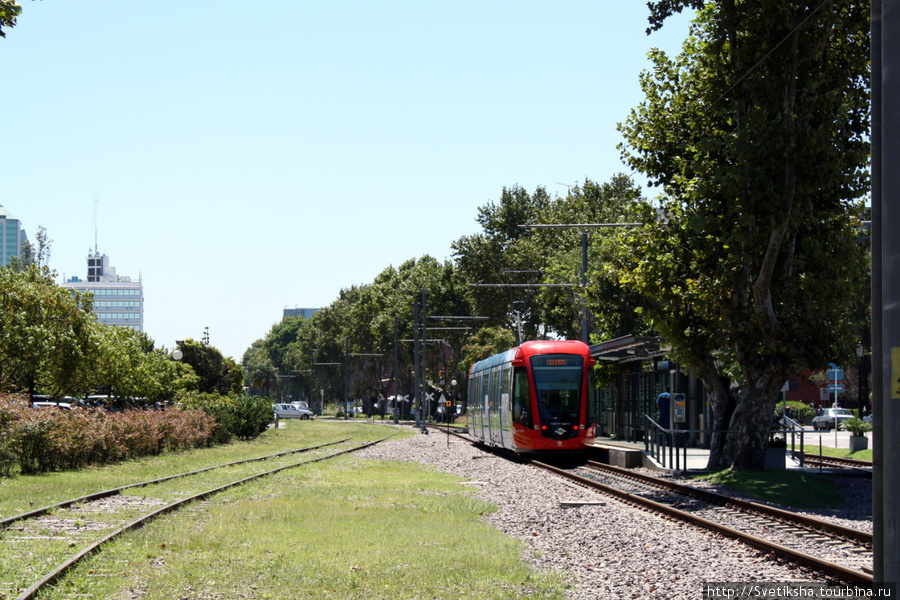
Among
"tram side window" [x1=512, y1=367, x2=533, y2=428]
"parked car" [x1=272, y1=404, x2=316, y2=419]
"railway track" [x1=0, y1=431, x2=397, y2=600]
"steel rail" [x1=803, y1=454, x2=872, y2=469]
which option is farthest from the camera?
"parked car" [x1=272, y1=404, x2=316, y2=419]

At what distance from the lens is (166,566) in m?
10.6

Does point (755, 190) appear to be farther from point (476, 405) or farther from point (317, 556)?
point (476, 405)

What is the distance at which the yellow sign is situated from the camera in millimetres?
5586

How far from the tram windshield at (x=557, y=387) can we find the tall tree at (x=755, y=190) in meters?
5.56

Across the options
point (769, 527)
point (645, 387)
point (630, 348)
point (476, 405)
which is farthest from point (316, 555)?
point (476, 405)

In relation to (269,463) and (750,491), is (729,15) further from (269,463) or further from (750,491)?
(269,463)

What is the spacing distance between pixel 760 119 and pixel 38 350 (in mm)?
20283

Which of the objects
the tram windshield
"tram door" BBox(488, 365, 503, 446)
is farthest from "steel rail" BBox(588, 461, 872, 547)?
"tram door" BBox(488, 365, 503, 446)

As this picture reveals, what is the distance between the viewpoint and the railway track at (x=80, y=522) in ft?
33.0

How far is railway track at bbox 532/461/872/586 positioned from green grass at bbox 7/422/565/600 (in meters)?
2.66

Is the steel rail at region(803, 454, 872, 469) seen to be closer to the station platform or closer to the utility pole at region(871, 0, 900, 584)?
the station platform

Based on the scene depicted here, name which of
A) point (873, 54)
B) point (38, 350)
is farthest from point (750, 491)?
point (38, 350)

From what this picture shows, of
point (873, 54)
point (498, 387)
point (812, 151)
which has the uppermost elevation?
point (812, 151)

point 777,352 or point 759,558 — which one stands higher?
point 777,352
